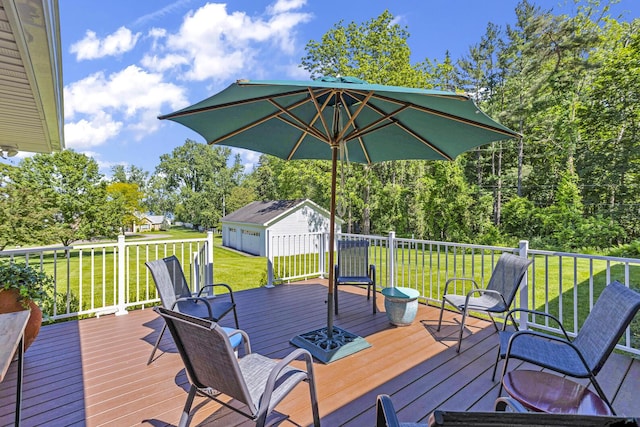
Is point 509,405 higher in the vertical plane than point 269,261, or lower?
higher

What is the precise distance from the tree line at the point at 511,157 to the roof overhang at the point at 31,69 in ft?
44.5

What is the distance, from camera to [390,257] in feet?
17.0

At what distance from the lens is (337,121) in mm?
3084

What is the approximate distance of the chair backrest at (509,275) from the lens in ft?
10.9

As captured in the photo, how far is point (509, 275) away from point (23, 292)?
15.7ft

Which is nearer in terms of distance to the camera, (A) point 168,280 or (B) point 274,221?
(A) point 168,280

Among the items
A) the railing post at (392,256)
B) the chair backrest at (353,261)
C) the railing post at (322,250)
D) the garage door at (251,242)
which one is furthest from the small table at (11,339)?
the garage door at (251,242)

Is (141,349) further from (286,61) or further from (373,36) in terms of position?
(286,61)

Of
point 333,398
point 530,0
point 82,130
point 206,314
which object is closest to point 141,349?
point 206,314

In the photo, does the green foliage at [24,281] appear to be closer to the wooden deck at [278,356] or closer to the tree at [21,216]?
the wooden deck at [278,356]

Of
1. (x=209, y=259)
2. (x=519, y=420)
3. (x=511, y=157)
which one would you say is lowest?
(x=209, y=259)

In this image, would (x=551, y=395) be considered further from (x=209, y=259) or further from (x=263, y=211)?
(x=263, y=211)

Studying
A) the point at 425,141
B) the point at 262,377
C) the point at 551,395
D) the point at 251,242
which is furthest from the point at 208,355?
the point at 251,242

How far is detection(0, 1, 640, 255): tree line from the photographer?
14.6 metres
